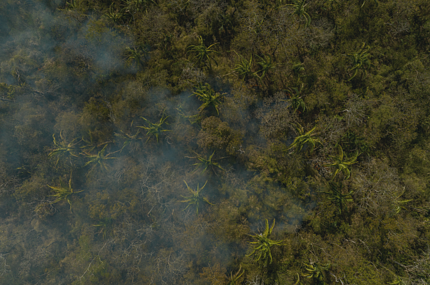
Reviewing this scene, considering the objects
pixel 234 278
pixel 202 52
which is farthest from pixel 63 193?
pixel 202 52

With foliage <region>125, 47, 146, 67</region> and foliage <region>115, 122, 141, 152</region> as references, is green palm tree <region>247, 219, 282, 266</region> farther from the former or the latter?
foliage <region>125, 47, 146, 67</region>

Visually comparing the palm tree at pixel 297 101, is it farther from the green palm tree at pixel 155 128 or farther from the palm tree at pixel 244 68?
the green palm tree at pixel 155 128

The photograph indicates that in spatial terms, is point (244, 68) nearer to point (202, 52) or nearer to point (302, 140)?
point (202, 52)

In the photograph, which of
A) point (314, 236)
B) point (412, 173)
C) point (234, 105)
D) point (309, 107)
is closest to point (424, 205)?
point (412, 173)

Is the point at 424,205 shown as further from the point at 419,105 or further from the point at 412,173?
the point at 419,105

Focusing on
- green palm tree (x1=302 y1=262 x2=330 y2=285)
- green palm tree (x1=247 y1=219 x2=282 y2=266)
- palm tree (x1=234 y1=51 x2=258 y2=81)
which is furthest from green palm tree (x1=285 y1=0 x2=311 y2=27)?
green palm tree (x1=302 y1=262 x2=330 y2=285)

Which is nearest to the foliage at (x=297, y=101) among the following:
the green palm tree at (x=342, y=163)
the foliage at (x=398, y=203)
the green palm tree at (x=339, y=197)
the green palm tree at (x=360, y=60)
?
the green palm tree at (x=342, y=163)

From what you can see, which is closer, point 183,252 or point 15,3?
point 183,252
